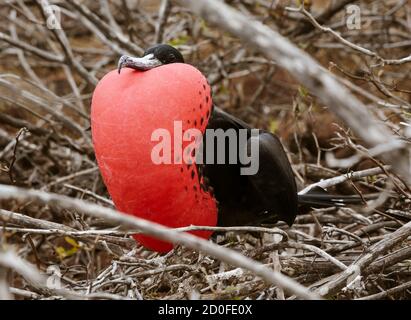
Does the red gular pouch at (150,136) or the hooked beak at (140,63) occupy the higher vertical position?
the hooked beak at (140,63)

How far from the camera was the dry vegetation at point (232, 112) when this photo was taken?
1356 mm

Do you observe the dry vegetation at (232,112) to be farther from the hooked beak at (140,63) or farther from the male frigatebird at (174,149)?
the hooked beak at (140,63)

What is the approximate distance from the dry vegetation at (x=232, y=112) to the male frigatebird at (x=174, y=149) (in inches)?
3.1

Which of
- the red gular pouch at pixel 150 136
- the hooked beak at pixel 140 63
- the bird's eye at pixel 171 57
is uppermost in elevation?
the bird's eye at pixel 171 57

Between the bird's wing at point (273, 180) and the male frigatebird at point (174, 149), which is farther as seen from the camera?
the bird's wing at point (273, 180)

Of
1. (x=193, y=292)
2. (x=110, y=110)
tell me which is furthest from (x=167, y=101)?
(x=193, y=292)

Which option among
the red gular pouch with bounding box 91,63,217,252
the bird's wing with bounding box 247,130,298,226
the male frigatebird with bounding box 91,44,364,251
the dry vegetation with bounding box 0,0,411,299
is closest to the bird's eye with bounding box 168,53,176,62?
the male frigatebird with bounding box 91,44,364,251

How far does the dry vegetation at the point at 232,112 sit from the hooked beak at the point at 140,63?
30 centimetres

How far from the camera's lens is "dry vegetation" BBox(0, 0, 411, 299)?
136cm

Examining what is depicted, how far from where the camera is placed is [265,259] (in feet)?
5.04

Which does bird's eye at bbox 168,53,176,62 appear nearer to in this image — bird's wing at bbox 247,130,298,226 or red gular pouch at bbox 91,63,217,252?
red gular pouch at bbox 91,63,217,252

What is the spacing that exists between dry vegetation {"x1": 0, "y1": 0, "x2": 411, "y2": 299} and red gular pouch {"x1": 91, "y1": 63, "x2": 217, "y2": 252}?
0.25 feet

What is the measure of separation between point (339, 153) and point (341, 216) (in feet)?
1.89

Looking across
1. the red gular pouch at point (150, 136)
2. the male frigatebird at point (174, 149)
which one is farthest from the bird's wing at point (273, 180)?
the red gular pouch at point (150, 136)
